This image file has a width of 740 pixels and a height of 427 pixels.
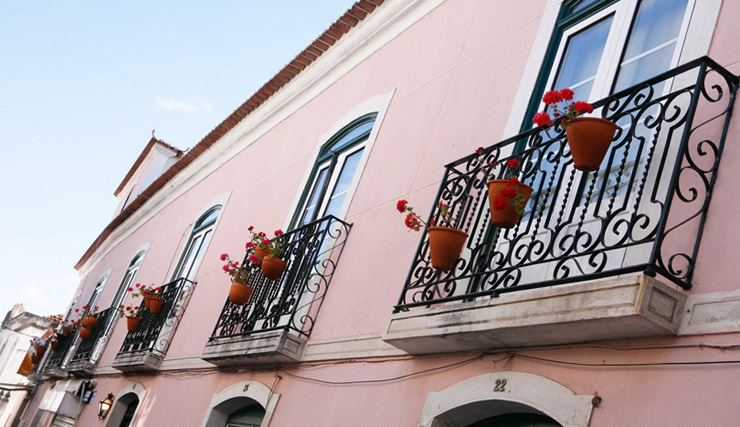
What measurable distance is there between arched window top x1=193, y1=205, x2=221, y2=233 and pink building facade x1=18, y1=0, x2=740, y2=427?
0.06 m

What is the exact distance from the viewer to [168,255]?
1259 centimetres

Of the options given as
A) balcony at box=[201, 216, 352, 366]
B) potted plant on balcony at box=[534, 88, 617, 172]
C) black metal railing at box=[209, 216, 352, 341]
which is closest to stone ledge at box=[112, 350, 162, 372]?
balcony at box=[201, 216, 352, 366]

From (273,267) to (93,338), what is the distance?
28.2ft

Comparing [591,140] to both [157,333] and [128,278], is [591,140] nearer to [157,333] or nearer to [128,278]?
[157,333]

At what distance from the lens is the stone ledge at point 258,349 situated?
6.08 m

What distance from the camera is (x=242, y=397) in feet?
23.0

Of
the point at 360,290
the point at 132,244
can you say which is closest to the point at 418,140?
the point at 360,290

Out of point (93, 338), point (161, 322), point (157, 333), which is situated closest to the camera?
point (157, 333)

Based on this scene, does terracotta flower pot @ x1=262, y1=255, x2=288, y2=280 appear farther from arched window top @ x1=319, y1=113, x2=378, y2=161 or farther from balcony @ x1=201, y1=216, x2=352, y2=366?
arched window top @ x1=319, y1=113, x2=378, y2=161

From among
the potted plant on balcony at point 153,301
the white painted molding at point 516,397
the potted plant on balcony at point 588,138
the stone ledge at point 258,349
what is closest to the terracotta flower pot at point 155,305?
the potted plant on balcony at point 153,301

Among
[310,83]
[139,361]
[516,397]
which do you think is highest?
[310,83]

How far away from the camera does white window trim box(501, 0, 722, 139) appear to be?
3.92 meters

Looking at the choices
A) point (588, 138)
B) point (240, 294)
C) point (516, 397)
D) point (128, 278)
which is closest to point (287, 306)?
point (240, 294)

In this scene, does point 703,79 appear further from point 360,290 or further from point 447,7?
point 447,7
